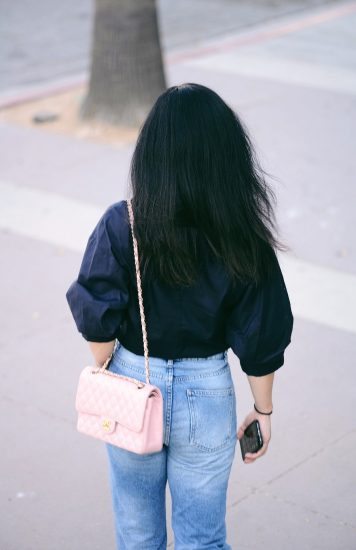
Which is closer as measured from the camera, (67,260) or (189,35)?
(67,260)

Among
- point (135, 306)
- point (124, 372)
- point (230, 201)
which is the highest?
point (230, 201)

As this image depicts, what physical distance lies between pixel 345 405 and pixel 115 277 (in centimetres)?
251

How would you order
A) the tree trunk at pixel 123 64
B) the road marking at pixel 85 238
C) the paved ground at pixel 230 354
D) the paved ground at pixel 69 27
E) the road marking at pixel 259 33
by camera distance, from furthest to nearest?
the road marking at pixel 259 33, the paved ground at pixel 69 27, the tree trunk at pixel 123 64, the road marking at pixel 85 238, the paved ground at pixel 230 354

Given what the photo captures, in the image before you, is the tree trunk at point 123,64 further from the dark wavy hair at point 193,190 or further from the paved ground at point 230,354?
the dark wavy hair at point 193,190

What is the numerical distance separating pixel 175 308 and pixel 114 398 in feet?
1.02

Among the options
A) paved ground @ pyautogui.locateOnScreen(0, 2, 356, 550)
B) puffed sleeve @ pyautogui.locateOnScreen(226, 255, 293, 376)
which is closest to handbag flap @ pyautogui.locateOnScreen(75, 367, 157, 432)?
puffed sleeve @ pyautogui.locateOnScreen(226, 255, 293, 376)

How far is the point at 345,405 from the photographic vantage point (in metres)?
5.02

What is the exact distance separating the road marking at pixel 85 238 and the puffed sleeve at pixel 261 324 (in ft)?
9.87

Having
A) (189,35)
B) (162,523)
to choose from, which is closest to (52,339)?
(162,523)

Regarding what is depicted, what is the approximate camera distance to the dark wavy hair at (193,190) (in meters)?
2.73

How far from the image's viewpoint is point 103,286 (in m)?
2.86

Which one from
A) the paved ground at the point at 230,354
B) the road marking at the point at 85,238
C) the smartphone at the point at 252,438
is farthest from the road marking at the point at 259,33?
the smartphone at the point at 252,438

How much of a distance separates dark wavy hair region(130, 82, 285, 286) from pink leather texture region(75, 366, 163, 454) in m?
0.32

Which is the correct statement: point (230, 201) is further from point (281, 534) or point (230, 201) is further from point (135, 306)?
point (281, 534)
